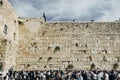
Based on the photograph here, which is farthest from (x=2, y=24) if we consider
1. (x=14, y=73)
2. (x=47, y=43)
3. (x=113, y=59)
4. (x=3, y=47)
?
(x=113, y=59)

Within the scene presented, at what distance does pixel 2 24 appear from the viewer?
63.7ft

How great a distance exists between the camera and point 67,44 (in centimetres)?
2319

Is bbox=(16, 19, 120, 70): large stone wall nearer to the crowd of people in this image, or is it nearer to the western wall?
the western wall

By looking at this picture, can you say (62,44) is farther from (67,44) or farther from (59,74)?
(59,74)

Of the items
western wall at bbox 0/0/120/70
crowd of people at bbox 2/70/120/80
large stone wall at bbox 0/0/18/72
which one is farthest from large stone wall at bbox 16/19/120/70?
crowd of people at bbox 2/70/120/80

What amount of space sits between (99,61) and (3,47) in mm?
7479

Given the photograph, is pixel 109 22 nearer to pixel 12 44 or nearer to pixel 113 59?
pixel 113 59

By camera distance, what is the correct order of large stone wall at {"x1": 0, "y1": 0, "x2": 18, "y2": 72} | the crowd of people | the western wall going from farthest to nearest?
the western wall → the crowd of people → large stone wall at {"x1": 0, "y1": 0, "x2": 18, "y2": 72}

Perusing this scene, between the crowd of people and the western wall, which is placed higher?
the western wall

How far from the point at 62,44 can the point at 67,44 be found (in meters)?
0.38

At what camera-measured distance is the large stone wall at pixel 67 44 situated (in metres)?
22.6

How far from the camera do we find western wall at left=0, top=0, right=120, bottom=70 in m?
22.5

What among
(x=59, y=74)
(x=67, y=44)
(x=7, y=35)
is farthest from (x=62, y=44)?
(x=59, y=74)

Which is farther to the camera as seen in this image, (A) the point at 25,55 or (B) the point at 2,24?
(A) the point at 25,55
